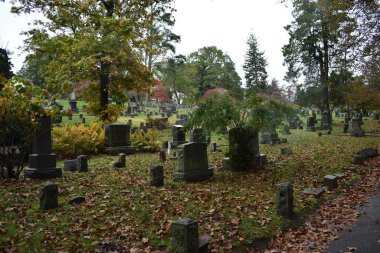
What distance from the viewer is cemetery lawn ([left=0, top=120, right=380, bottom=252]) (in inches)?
241

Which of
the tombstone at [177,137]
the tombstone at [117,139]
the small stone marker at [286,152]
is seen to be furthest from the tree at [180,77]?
the small stone marker at [286,152]

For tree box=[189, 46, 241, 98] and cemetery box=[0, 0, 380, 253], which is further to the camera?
tree box=[189, 46, 241, 98]

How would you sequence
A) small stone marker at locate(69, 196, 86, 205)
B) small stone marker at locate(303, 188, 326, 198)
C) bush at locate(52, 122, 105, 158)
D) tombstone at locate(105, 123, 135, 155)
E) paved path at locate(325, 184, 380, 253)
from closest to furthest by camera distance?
paved path at locate(325, 184, 380, 253) → small stone marker at locate(69, 196, 86, 205) → small stone marker at locate(303, 188, 326, 198) → bush at locate(52, 122, 105, 158) → tombstone at locate(105, 123, 135, 155)

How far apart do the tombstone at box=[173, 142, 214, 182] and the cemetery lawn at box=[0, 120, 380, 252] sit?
414mm

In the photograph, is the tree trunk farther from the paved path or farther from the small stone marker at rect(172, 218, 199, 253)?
the small stone marker at rect(172, 218, 199, 253)

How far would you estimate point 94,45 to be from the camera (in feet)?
63.6

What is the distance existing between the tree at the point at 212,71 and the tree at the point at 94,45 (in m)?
37.4

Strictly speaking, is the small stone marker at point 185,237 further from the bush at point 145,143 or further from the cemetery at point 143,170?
the bush at point 145,143

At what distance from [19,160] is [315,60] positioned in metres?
36.5

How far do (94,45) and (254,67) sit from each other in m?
48.7

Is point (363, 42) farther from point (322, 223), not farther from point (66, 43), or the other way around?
point (66, 43)

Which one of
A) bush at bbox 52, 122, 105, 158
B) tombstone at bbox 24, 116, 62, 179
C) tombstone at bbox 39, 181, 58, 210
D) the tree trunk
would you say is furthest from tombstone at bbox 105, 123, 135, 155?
tombstone at bbox 39, 181, 58, 210

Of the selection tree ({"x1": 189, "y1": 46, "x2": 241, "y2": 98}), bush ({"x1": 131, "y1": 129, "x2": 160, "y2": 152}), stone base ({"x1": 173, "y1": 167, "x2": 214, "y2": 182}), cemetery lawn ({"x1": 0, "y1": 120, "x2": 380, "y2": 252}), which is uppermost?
→ tree ({"x1": 189, "y1": 46, "x2": 241, "y2": 98})

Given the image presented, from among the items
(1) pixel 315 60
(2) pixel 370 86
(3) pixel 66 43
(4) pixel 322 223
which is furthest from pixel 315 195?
(1) pixel 315 60
